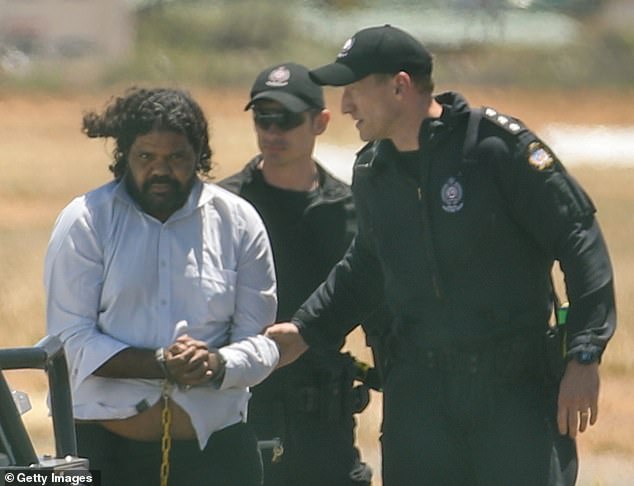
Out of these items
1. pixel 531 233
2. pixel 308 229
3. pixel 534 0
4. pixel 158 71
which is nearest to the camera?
pixel 531 233

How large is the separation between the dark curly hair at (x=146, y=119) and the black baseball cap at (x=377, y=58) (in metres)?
0.37

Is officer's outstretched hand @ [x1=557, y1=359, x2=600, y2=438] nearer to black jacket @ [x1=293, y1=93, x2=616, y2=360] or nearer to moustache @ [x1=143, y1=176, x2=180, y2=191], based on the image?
black jacket @ [x1=293, y1=93, x2=616, y2=360]

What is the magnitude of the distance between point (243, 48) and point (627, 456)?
528 inches

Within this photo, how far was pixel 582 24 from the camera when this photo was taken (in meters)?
18.3

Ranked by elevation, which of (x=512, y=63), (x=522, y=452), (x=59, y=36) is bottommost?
(x=522, y=452)

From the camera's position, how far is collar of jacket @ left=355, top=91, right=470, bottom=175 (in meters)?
4.99

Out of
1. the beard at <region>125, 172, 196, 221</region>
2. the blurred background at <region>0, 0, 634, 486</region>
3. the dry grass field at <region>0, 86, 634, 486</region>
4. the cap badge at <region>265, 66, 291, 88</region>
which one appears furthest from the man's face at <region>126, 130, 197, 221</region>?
the blurred background at <region>0, 0, 634, 486</region>

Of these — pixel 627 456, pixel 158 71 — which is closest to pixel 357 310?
pixel 627 456

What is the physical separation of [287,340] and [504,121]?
0.90 meters

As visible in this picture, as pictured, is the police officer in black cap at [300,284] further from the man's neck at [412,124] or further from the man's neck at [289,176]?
the man's neck at [412,124]

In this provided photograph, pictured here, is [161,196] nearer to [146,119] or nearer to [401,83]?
[146,119]

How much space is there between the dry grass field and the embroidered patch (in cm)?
335

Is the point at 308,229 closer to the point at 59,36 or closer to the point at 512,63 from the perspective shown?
the point at 512,63

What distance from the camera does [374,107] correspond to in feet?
16.6
